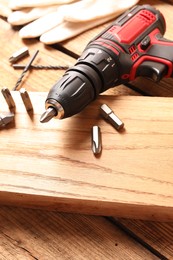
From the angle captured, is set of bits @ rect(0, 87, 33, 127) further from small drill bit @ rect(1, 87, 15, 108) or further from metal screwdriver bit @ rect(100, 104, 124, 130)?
metal screwdriver bit @ rect(100, 104, 124, 130)

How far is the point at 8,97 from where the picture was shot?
0.75m

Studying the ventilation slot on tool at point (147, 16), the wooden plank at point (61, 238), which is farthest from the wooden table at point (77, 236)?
the ventilation slot on tool at point (147, 16)

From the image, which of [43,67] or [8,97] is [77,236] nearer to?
[8,97]

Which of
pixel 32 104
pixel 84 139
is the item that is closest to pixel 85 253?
pixel 84 139

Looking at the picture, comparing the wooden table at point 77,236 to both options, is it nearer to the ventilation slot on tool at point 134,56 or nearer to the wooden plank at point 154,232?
the wooden plank at point 154,232

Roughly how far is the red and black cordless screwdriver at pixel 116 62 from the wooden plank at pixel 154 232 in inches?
8.2

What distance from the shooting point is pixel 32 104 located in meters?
0.77

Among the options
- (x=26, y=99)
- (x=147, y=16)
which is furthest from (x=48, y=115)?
(x=147, y=16)

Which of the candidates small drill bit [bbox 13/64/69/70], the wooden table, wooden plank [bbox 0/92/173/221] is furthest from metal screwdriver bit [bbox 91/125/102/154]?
small drill bit [bbox 13/64/69/70]

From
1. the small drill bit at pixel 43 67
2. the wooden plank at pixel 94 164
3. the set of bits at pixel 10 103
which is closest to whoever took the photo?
the wooden plank at pixel 94 164

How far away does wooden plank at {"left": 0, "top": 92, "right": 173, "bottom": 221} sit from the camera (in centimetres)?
63

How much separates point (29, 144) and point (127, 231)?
22 cm

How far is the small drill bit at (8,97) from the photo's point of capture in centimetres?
74

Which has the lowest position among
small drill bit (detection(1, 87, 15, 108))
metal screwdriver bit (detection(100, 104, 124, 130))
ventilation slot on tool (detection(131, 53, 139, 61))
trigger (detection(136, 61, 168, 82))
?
→ small drill bit (detection(1, 87, 15, 108))
